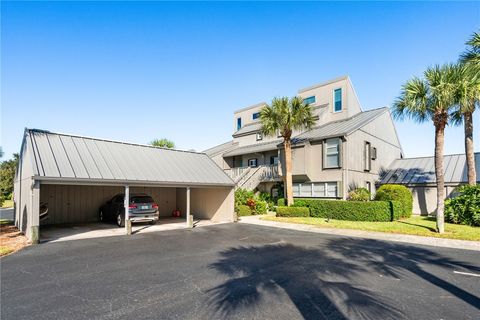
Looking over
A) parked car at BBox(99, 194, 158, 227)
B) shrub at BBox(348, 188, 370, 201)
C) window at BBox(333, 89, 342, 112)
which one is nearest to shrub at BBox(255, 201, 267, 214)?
shrub at BBox(348, 188, 370, 201)

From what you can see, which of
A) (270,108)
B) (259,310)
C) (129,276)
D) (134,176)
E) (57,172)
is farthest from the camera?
(270,108)

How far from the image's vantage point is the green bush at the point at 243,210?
22425 mm

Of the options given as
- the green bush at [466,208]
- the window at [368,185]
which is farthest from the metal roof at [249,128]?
the green bush at [466,208]

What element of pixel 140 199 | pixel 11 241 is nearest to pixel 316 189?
pixel 140 199

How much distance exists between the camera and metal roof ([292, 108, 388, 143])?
23.1 m

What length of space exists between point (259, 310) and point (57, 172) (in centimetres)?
1114

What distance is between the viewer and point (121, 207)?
16562 millimetres

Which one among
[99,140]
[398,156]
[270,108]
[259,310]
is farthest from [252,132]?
[259,310]

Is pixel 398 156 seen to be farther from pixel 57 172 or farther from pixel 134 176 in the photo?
pixel 57 172

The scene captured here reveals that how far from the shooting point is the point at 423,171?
25188 mm

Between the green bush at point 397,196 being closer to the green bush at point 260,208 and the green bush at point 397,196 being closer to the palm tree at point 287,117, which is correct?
the palm tree at point 287,117

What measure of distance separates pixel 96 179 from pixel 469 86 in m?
18.2

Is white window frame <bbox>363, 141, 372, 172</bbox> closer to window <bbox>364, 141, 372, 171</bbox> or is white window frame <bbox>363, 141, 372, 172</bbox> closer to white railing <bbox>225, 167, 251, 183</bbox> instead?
window <bbox>364, 141, 372, 171</bbox>

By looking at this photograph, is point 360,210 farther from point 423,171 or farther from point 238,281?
point 238,281
